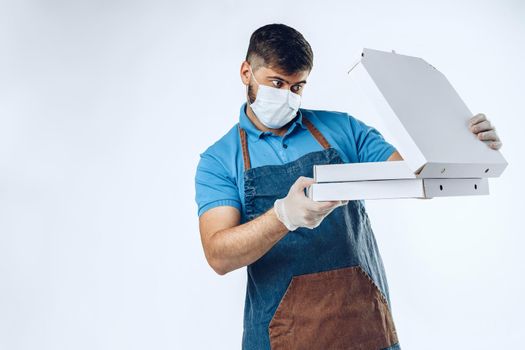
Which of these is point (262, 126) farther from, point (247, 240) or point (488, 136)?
point (488, 136)

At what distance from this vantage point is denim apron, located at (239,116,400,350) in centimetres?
144

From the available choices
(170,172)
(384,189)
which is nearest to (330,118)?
(384,189)

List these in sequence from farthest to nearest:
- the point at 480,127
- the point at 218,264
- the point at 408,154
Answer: the point at 218,264 → the point at 480,127 → the point at 408,154

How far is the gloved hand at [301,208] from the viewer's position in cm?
120

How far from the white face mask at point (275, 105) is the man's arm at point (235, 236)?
273mm

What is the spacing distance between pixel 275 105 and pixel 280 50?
0.14 m

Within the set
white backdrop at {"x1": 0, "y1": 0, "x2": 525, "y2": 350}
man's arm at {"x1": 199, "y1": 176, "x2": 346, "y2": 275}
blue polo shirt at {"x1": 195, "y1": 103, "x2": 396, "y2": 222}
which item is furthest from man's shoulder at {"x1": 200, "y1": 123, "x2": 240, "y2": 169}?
white backdrop at {"x1": 0, "y1": 0, "x2": 525, "y2": 350}

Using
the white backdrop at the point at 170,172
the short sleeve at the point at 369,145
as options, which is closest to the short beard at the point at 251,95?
the short sleeve at the point at 369,145

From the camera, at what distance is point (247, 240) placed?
1333mm

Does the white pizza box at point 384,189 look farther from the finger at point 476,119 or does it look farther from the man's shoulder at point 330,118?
the man's shoulder at point 330,118

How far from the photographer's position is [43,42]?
2.57 metres

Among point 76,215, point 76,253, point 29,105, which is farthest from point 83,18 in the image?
point 76,253

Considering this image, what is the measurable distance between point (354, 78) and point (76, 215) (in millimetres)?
1691

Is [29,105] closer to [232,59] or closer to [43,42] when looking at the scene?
[43,42]
